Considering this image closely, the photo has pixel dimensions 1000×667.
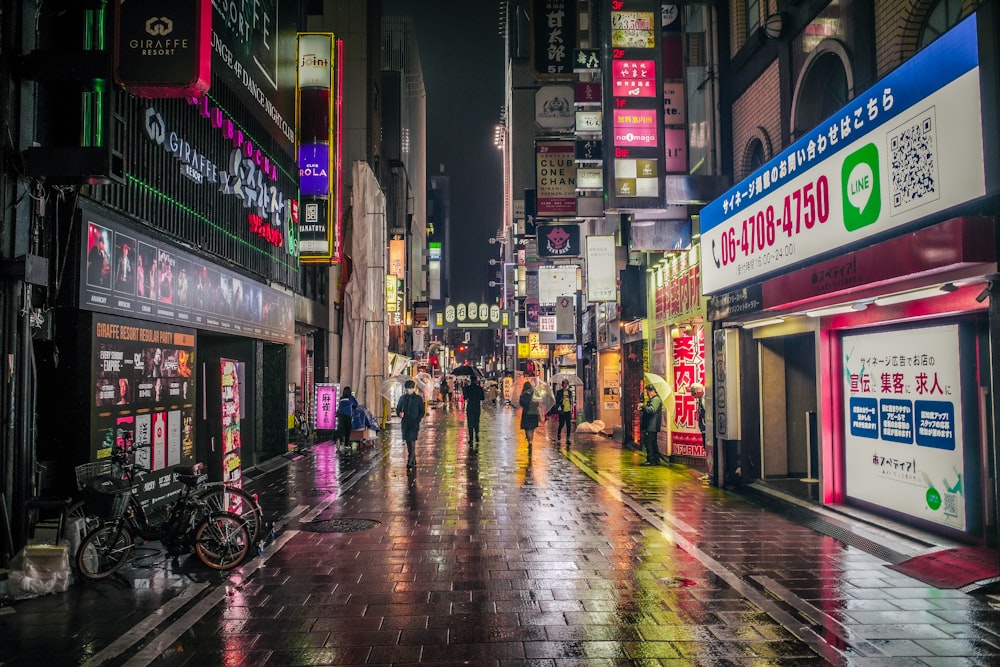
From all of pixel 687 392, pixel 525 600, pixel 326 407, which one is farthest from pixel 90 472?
pixel 326 407

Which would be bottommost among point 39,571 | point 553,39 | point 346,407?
point 39,571

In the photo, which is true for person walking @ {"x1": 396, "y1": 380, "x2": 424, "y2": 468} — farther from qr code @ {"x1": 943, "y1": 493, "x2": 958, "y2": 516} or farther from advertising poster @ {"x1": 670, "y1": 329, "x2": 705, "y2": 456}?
qr code @ {"x1": 943, "y1": 493, "x2": 958, "y2": 516}

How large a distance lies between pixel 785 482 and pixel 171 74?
11687mm

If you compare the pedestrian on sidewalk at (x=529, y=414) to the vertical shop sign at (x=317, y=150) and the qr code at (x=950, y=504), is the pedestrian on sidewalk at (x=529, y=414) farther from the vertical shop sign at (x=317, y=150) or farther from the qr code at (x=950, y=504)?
the qr code at (x=950, y=504)

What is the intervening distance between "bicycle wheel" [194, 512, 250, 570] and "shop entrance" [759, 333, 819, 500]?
30.1ft

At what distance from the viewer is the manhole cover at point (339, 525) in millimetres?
9758

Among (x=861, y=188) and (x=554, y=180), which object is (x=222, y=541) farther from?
(x=554, y=180)

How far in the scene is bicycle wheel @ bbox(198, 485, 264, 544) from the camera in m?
8.07

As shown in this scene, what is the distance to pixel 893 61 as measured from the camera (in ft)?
29.6

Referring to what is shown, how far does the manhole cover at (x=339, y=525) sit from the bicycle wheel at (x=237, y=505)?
61.3 inches

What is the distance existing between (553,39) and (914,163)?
560 inches

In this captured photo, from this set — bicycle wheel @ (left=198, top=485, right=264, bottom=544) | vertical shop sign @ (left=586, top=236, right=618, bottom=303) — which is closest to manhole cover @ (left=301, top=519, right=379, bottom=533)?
bicycle wheel @ (left=198, top=485, right=264, bottom=544)

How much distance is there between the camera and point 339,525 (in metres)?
10.1

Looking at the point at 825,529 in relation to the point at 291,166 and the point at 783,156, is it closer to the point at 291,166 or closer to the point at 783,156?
the point at 783,156
